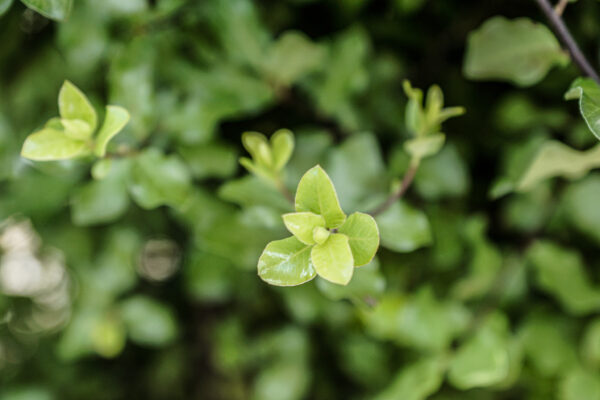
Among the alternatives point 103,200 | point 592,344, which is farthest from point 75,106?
point 592,344

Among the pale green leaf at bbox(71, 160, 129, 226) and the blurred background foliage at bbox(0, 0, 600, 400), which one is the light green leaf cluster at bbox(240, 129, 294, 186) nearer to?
the blurred background foliage at bbox(0, 0, 600, 400)

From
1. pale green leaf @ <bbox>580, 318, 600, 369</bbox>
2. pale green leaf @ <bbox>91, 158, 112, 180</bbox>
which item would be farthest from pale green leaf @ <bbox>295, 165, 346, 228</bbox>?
pale green leaf @ <bbox>580, 318, 600, 369</bbox>

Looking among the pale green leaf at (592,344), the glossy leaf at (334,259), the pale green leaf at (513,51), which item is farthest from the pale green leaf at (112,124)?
the pale green leaf at (592,344)

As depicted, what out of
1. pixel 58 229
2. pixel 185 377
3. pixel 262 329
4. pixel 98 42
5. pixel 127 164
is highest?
pixel 98 42

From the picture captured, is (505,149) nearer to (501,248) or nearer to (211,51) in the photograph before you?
(501,248)

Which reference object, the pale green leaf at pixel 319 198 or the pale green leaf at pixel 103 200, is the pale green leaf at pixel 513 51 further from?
the pale green leaf at pixel 103 200

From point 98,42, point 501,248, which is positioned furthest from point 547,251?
point 98,42
